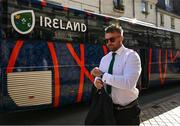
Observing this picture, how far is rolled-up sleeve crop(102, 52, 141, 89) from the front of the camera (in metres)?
3.70

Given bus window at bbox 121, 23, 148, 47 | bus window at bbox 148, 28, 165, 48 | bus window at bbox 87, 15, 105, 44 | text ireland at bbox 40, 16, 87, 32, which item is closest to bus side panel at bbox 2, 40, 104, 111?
bus window at bbox 87, 15, 105, 44

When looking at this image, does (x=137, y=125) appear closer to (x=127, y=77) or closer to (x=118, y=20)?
(x=127, y=77)

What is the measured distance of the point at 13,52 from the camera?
25.5 ft

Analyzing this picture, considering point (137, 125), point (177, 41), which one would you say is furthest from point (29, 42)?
point (177, 41)

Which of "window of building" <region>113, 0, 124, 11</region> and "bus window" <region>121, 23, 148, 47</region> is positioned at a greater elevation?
"window of building" <region>113, 0, 124, 11</region>

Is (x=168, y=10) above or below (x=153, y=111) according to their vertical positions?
above

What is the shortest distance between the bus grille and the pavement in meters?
2.47

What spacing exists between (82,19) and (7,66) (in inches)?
121

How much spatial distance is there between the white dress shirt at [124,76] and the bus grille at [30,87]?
13.8 ft

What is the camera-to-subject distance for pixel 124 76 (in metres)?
3.73

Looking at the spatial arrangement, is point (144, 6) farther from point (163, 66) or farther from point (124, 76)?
point (124, 76)

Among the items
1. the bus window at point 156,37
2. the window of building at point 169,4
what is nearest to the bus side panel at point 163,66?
the bus window at point 156,37

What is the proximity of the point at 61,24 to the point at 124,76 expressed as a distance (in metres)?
5.60

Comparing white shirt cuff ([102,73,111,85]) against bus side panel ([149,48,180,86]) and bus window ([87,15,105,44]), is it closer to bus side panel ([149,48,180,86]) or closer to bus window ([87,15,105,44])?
bus window ([87,15,105,44])
